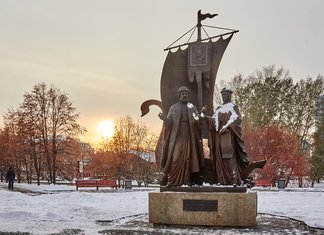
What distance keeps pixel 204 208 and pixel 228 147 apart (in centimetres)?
150

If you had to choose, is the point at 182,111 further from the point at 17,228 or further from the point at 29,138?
the point at 29,138

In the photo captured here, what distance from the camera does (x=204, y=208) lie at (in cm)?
944

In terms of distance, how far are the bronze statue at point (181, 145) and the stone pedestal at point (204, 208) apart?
1.64ft

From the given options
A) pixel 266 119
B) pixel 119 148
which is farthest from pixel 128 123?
pixel 266 119

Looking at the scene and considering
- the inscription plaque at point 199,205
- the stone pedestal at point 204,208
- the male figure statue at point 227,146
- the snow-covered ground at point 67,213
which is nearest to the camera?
the stone pedestal at point 204,208

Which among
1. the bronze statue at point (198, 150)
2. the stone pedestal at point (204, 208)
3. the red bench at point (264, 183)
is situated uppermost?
the bronze statue at point (198, 150)

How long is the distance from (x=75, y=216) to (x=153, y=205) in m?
3.08

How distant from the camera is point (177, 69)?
447 inches

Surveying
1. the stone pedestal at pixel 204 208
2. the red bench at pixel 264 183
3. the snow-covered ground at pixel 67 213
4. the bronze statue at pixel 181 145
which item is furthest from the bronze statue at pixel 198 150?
the red bench at pixel 264 183

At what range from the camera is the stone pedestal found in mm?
9250

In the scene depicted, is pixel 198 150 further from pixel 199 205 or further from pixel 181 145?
pixel 199 205

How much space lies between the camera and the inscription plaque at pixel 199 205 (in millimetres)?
9383

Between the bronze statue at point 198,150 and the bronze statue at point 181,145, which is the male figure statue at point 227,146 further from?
the bronze statue at point 181,145

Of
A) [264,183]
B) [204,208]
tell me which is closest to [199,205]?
[204,208]
